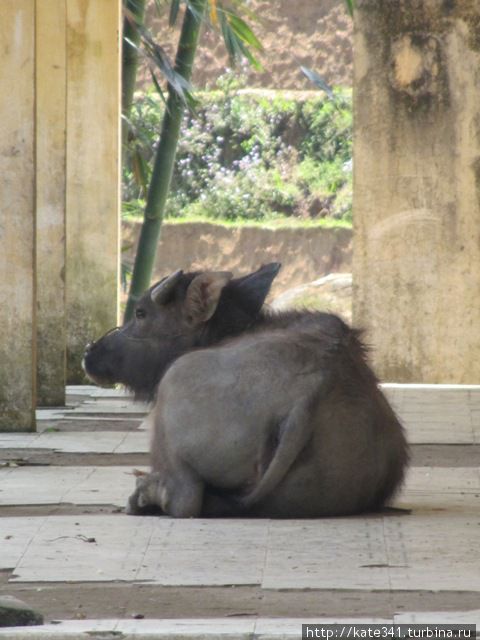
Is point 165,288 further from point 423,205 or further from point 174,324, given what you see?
point 423,205

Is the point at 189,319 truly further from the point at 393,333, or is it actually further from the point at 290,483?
the point at 393,333

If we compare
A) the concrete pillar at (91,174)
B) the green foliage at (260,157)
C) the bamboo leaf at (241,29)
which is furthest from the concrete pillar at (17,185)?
the green foliage at (260,157)

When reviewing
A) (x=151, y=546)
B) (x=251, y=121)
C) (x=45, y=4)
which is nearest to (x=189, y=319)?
(x=151, y=546)

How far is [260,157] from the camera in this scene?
35.3m

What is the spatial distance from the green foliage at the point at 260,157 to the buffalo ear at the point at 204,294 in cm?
2558

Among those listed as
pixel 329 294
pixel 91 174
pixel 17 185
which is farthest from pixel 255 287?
pixel 329 294

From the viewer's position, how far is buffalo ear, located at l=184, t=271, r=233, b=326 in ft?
24.8

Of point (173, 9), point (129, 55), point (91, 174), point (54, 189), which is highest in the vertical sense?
point (173, 9)

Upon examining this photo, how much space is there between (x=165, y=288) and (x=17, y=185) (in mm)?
3124

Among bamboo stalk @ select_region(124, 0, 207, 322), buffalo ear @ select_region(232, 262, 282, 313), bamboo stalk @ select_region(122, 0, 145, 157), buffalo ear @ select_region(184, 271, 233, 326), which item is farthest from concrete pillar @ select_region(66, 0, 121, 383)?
buffalo ear @ select_region(232, 262, 282, 313)

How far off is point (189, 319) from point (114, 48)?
24.1 ft

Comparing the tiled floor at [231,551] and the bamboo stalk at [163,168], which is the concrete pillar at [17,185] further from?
the bamboo stalk at [163,168]

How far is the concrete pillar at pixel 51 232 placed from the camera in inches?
496

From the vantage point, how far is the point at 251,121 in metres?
35.3
